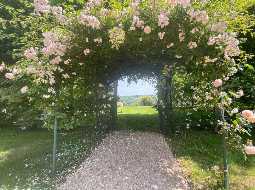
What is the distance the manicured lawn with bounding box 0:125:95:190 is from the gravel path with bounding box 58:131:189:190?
1.65 ft

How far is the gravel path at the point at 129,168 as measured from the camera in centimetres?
818

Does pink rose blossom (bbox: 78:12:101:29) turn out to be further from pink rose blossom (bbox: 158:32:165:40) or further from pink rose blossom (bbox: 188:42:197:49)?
pink rose blossom (bbox: 188:42:197:49)

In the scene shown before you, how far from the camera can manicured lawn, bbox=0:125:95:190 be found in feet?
29.8

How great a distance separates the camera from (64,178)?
350 inches

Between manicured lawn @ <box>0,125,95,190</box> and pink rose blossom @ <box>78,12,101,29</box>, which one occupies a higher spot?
pink rose blossom @ <box>78,12,101,29</box>

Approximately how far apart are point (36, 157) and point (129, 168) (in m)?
2.89

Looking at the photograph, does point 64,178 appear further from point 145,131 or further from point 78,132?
point 78,132

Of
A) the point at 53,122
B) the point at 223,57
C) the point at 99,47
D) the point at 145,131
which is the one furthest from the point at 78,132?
the point at 223,57

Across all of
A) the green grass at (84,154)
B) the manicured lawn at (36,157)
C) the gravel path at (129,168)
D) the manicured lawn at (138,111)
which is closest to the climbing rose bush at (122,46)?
the manicured lawn at (36,157)

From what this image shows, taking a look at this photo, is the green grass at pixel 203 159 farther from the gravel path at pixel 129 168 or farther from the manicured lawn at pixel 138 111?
the manicured lawn at pixel 138 111

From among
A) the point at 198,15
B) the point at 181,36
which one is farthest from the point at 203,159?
the point at 198,15

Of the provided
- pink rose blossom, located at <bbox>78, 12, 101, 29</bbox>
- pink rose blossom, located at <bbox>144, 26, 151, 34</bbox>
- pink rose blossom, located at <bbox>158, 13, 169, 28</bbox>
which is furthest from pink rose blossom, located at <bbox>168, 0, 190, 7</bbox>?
pink rose blossom, located at <bbox>78, 12, 101, 29</bbox>

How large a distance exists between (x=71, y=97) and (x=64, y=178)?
207 centimetres

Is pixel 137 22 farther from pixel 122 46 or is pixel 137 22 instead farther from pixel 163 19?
pixel 122 46
